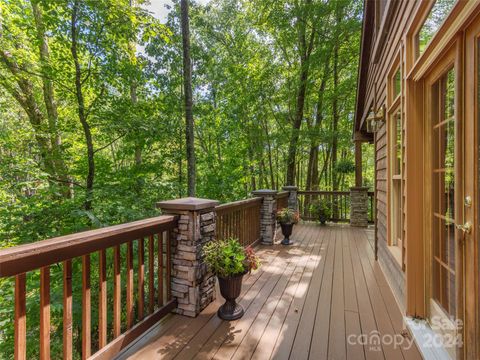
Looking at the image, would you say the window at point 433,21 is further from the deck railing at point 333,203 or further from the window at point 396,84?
the deck railing at point 333,203

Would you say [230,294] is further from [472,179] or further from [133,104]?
[133,104]

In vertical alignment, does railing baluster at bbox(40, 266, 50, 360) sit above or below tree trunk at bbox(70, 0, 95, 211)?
below

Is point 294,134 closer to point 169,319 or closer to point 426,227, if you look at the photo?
point 426,227

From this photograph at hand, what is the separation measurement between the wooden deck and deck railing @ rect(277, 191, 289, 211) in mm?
2472

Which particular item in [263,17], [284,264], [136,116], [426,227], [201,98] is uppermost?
[263,17]

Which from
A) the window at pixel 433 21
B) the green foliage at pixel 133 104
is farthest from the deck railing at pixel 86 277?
the window at pixel 433 21

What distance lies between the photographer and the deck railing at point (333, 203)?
7.25 m

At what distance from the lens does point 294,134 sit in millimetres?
8875

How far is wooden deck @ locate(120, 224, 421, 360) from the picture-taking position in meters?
1.87

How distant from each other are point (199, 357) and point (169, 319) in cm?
64

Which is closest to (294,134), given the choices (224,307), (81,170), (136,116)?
(136,116)

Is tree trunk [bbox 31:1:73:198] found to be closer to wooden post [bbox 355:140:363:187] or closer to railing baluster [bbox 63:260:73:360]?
railing baluster [bbox 63:260:73:360]

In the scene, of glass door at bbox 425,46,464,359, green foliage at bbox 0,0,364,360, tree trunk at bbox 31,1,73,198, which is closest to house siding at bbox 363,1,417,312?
glass door at bbox 425,46,464,359

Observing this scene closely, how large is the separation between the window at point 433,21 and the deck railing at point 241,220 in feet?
8.93
